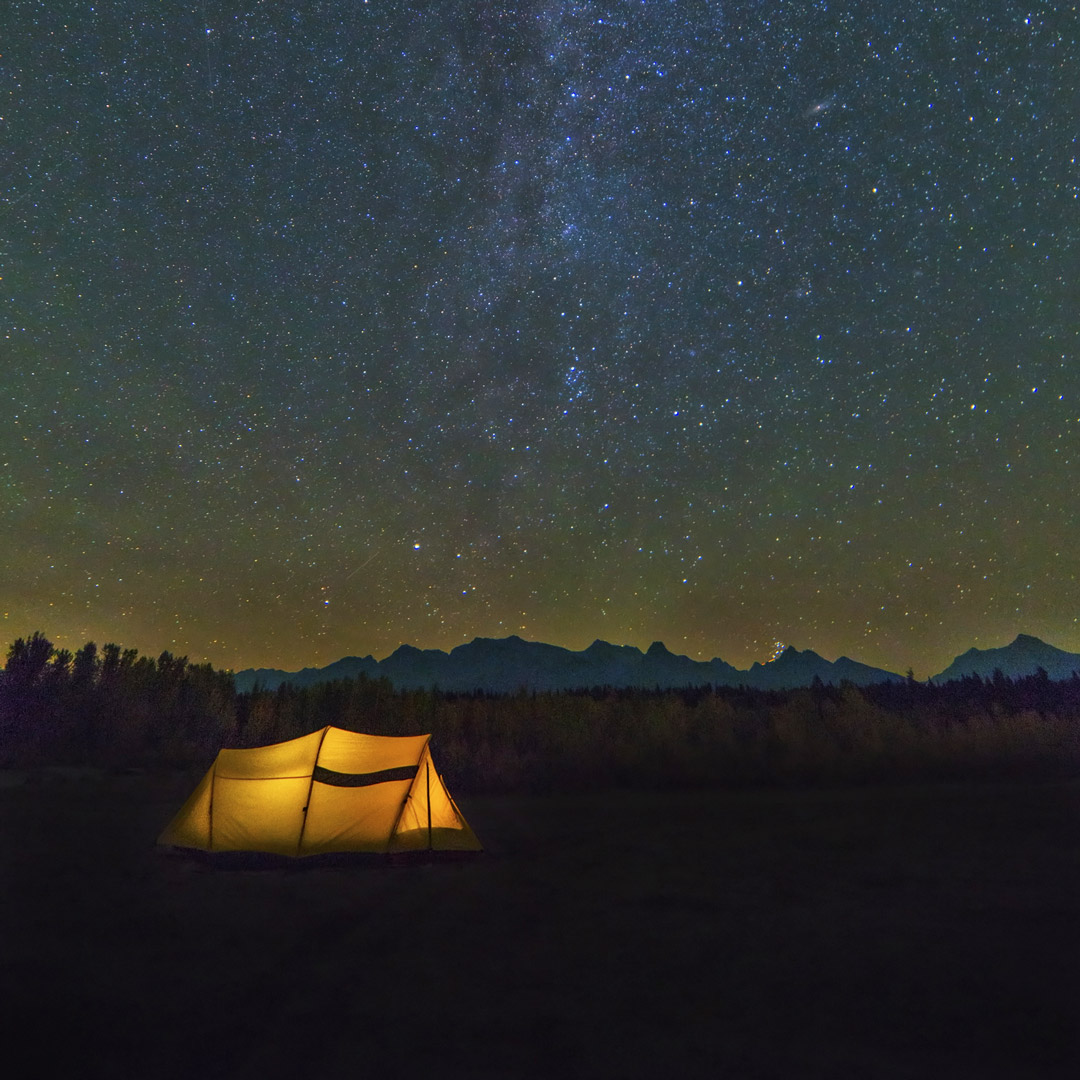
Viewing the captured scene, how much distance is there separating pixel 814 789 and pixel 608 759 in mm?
4929

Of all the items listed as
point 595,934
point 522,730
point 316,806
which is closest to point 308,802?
point 316,806

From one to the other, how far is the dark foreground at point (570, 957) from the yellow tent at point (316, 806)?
458 millimetres

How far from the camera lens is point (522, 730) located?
18969 mm

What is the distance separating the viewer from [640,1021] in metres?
4.46

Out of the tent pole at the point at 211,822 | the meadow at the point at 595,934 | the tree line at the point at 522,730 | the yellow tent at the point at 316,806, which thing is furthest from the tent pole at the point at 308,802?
the tree line at the point at 522,730

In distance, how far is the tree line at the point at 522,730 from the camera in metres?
14.7

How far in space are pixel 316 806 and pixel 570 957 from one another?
16.0 feet

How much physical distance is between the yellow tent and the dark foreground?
0.46m

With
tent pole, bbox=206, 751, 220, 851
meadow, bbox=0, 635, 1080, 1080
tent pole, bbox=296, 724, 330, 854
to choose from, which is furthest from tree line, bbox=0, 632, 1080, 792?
tent pole, bbox=206, 751, 220, 851

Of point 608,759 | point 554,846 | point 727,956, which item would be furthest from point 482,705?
point 727,956

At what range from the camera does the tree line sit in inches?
580

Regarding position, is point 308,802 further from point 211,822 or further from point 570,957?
point 570,957

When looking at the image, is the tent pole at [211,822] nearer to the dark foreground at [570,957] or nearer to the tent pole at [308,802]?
the dark foreground at [570,957]

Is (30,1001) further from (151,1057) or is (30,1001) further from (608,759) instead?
(608,759)
